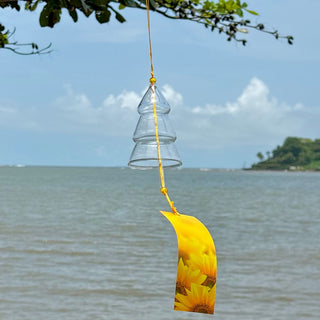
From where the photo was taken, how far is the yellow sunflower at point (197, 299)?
6.67ft

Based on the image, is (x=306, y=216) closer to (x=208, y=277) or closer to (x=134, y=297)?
(x=134, y=297)

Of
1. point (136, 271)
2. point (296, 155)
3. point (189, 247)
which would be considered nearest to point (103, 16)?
point (189, 247)

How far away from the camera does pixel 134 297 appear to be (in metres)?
7.80

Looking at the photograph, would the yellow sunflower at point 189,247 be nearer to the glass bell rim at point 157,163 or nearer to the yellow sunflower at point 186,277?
the yellow sunflower at point 186,277

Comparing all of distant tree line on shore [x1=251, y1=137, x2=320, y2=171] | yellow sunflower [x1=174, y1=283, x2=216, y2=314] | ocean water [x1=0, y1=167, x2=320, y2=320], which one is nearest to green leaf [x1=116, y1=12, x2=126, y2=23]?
yellow sunflower [x1=174, y1=283, x2=216, y2=314]

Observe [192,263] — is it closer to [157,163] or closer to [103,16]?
[157,163]

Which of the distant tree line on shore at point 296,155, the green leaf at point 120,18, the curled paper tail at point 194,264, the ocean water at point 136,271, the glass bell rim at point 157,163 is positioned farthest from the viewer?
the distant tree line on shore at point 296,155

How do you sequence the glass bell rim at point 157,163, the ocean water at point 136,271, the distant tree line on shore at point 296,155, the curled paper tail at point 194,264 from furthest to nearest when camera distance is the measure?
the distant tree line on shore at point 296,155
the ocean water at point 136,271
the glass bell rim at point 157,163
the curled paper tail at point 194,264

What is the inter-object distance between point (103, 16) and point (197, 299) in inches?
50.9

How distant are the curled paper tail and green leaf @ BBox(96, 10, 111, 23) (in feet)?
3.22

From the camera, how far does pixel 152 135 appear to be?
2385 mm

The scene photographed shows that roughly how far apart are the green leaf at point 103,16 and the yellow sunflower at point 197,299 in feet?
4.05

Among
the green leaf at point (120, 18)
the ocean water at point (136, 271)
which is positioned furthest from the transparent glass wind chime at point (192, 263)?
the ocean water at point (136, 271)

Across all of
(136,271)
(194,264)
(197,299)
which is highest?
(194,264)
